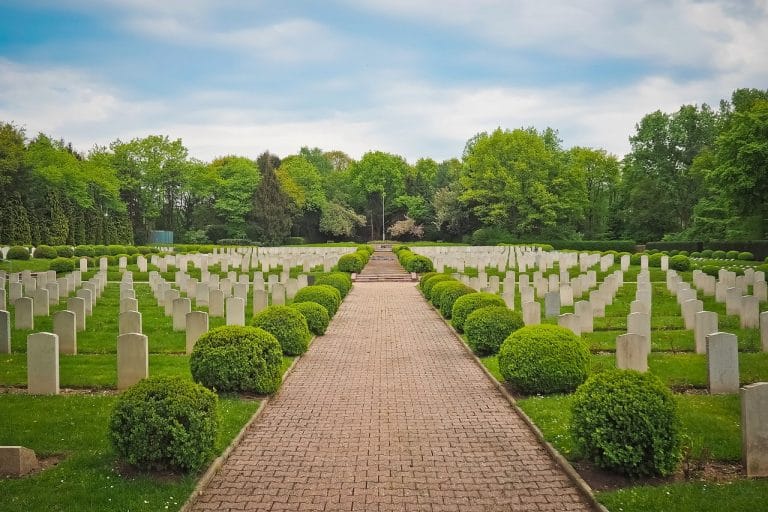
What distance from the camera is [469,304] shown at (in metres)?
15.6

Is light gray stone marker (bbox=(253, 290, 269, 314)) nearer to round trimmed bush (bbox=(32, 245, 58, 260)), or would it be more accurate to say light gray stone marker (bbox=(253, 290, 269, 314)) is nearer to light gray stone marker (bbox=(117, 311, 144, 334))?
light gray stone marker (bbox=(117, 311, 144, 334))

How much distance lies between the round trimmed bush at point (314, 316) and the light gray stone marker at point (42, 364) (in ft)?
22.2

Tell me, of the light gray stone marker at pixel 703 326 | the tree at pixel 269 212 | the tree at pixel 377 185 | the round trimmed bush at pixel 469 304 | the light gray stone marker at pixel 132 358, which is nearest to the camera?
the light gray stone marker at pixel 132 358

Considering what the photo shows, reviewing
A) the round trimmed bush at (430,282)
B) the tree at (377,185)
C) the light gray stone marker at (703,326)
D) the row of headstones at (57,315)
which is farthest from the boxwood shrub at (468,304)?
the tree at (377,185)

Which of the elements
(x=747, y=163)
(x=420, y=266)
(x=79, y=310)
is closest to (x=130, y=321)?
(x=79, y=310)

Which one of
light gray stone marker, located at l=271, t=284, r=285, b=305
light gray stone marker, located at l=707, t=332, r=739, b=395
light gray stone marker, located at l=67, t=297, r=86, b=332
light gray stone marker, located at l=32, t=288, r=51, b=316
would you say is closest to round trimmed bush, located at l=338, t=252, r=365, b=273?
light gray stone marker, located at l=271, t=284, r=285, b=305

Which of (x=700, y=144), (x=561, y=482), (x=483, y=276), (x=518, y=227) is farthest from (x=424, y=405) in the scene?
(x=700, y=144)

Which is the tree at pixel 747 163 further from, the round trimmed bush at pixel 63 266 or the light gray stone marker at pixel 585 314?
the round trimmed bush at pixel 63 266

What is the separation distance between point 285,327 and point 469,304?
16.6ft

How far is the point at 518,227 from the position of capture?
229ft

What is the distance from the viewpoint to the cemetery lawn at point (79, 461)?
18.7 feet

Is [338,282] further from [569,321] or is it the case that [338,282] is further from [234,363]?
[234,363]

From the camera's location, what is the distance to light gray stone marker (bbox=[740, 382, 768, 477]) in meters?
6.32

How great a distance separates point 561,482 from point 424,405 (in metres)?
3.30
